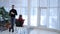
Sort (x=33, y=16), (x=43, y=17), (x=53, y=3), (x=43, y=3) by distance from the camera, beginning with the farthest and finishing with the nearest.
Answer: (x=33, y=16) < (x=43, y=17) < (x=43, y=3) < (x=53, y=3)

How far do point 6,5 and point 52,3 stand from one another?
2546mm

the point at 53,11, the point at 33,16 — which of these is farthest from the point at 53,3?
the point at 33,16

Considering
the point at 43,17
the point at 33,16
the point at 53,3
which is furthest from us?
the point at 33,16

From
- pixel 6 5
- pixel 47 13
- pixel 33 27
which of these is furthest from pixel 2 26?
pixel 47 13

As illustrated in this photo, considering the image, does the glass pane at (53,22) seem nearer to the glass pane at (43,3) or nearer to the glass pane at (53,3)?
the glass pane at (53,3)

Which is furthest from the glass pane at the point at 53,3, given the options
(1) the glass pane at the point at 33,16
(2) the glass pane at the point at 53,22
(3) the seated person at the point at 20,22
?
(3) the seated person at the point at 20,22

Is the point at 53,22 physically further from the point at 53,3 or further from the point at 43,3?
the point at 43,3

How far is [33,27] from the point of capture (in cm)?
695

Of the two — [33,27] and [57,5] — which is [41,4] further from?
[33,27]

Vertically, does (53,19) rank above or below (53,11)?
below

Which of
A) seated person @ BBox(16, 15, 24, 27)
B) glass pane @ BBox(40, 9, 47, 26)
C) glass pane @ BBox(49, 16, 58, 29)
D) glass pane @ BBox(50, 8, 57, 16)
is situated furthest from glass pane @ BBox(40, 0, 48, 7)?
seated person @ BBox(16, 15, 24, 27)

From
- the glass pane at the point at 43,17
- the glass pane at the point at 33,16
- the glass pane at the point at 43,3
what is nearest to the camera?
the glass pane at the point at 43,3

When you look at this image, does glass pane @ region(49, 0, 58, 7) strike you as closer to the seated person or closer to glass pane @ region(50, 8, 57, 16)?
glass pane @ region(50, 8, 57, 16)

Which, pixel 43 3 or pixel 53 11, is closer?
pixel 53 11
